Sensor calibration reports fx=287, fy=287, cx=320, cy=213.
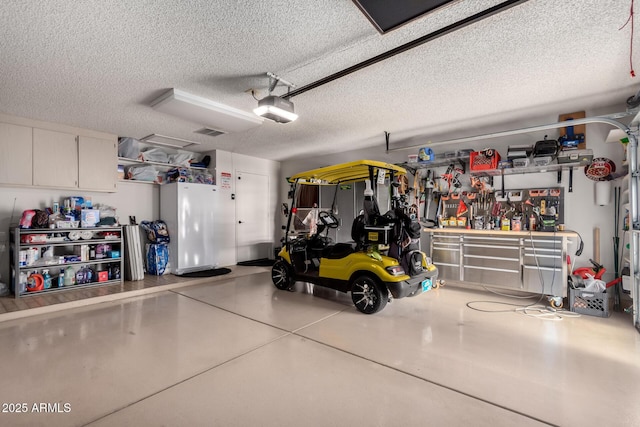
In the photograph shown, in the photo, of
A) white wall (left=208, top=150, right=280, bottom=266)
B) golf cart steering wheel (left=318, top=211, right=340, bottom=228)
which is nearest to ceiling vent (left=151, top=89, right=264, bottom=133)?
golf cart steering wheel (left=318, top=211, right=340, bottom=228)

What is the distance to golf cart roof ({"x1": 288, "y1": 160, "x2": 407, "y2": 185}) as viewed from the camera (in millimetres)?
3568

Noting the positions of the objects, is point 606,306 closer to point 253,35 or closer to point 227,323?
point 227,323

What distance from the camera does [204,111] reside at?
3.64 metres

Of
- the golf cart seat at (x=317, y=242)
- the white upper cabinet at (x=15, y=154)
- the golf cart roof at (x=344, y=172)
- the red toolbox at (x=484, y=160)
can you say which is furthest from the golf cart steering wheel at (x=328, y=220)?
the white upper cabinet at (x=15, y=154)

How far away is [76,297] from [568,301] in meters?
6.33

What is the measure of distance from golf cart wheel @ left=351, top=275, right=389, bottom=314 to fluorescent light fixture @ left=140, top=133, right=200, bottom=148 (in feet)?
13.7

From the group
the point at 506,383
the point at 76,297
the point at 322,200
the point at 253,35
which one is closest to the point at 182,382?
the point at 506,383

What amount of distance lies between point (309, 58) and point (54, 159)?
169 inches

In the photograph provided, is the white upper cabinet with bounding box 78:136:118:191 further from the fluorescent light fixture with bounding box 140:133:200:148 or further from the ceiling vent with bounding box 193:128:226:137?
the ceiling vent with bounding box 193:128:226:137

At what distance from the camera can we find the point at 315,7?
77.9 inches

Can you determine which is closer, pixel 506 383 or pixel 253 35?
pixel 506 383

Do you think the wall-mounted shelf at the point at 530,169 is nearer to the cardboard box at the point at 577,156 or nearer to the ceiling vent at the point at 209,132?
the cardboard box at the point at 577,156

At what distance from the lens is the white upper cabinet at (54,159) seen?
164 inches

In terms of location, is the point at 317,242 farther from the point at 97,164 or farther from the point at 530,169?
the point at 97,164
